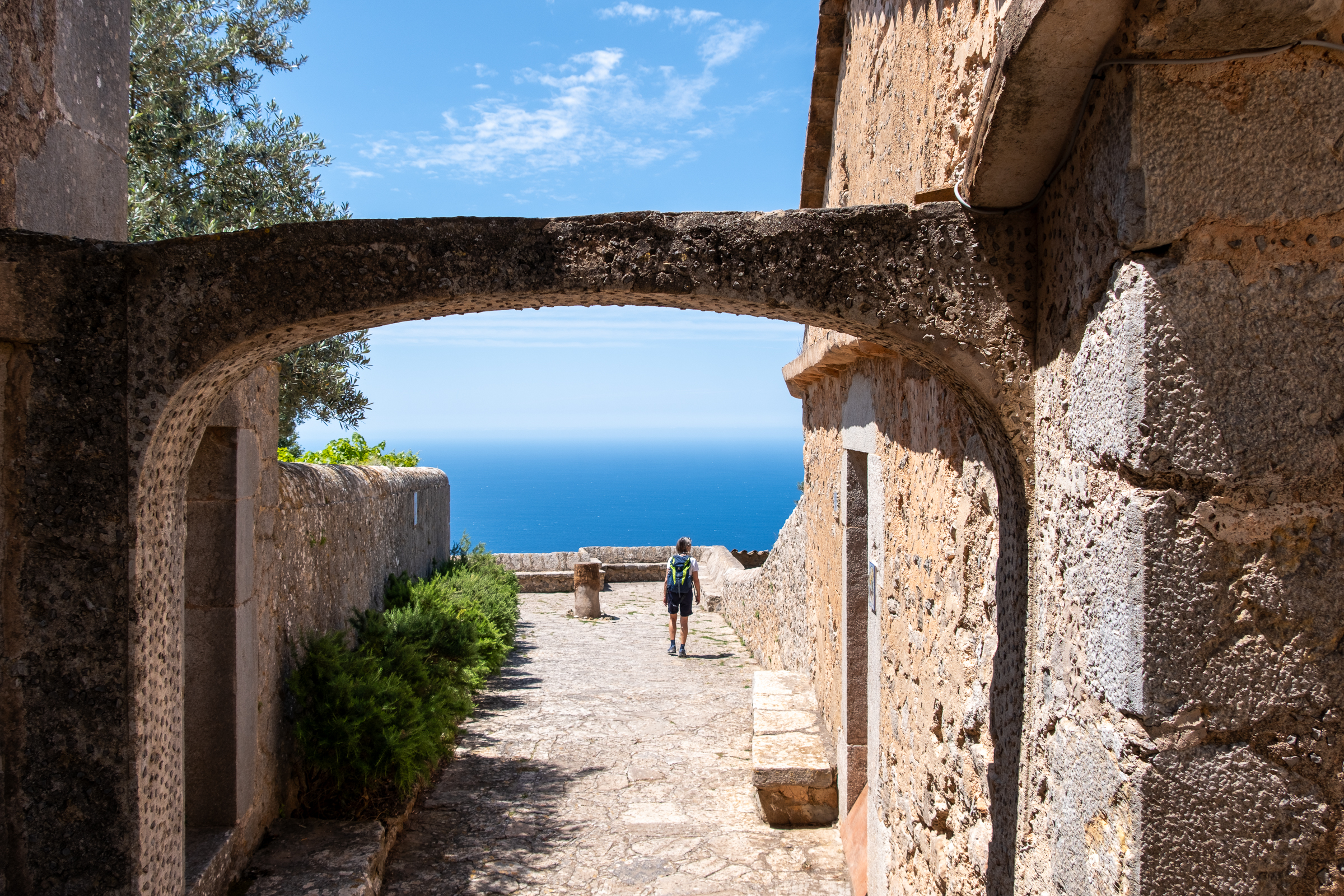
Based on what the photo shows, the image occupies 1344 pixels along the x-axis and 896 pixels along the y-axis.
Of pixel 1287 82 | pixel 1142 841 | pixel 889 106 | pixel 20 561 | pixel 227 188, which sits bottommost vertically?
pixel 1142 841

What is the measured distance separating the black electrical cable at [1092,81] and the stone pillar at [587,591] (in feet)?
36.9

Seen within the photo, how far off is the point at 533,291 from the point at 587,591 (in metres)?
11.2

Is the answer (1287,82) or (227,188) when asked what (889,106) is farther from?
(227,188)

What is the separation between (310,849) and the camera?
425 centimetres

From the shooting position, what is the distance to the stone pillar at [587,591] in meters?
13.0

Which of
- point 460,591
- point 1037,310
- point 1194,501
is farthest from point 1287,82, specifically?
point 460,591

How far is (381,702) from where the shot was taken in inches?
201

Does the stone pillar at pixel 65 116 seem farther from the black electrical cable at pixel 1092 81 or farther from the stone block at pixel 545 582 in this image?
the stone block at pixel 545 582

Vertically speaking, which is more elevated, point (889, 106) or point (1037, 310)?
point (889, 106)

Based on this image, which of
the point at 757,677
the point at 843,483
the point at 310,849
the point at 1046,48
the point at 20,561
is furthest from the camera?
the point at 757,677

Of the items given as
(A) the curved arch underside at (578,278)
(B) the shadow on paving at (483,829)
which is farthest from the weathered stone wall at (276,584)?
(A) the curved arch underside at (578,278)

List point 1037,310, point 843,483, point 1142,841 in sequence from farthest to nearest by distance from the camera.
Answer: point 843,483 < point 1037,310 < point 1142,841

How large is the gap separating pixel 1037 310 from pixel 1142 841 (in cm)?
115

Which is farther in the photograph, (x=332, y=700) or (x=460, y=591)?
(x=460, y=591)
